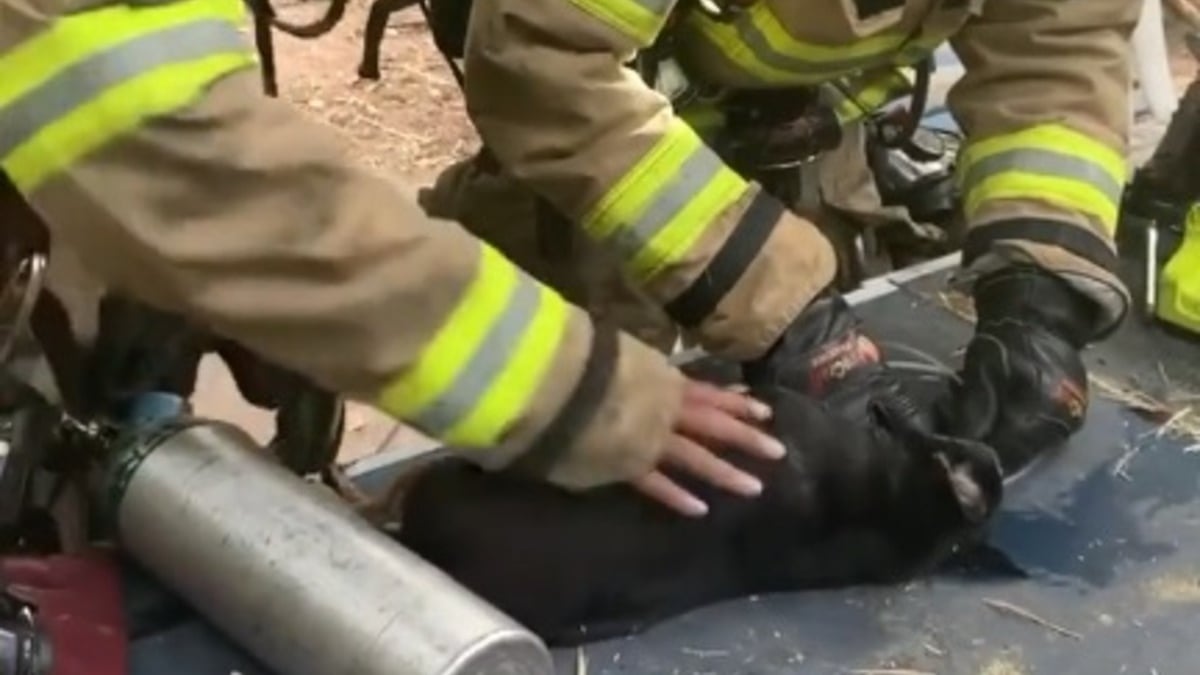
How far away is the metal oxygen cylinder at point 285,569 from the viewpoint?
1048 millimetres

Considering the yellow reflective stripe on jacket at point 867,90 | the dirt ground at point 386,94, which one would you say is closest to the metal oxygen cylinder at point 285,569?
the yellow reflective stripe on jacket at point 867,90

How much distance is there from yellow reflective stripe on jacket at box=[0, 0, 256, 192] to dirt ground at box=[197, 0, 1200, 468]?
197 centimetres

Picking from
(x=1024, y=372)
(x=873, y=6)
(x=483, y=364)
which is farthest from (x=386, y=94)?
(x=483, y=364)

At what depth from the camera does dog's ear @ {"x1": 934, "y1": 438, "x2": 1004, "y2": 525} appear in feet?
4.18

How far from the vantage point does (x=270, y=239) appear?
1.05 meters

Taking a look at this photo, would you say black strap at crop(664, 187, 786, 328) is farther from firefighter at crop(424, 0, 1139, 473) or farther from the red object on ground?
the red object on ground

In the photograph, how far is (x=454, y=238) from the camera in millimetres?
1101

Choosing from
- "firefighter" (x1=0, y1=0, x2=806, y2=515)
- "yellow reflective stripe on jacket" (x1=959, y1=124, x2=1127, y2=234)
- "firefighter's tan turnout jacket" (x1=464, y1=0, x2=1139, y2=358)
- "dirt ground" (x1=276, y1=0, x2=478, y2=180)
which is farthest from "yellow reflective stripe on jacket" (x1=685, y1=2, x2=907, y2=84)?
"dirt ground" (x1=276, y1=0, x2=478, y2=180)

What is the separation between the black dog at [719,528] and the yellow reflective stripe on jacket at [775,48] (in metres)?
0.32

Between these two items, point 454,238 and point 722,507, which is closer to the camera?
point 454,238

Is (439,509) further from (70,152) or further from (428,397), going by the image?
(70,152)

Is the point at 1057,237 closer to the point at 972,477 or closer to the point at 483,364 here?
the point at 972,477

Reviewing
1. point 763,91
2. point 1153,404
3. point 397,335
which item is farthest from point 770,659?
point 763,91

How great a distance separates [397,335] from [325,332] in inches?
1.4
